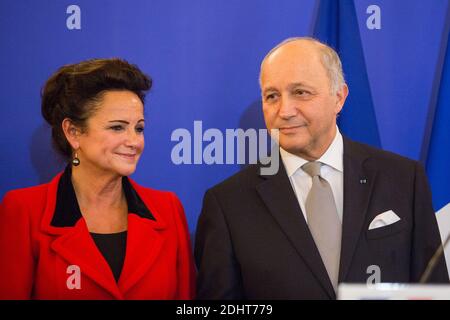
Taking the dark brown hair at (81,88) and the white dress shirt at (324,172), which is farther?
the dark brown hair at (81,88)

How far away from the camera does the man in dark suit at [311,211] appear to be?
2.07 m

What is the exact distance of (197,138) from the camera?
271cm

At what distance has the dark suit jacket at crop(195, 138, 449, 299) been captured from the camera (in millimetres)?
2061

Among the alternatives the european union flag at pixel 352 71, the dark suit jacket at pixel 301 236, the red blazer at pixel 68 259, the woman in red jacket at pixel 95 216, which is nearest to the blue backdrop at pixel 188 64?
the european union flag at pixel 352 71

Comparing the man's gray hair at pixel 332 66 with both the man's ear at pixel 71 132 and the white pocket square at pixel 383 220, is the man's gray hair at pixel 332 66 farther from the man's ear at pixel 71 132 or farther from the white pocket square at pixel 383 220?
the man's ear at pixel 71 132

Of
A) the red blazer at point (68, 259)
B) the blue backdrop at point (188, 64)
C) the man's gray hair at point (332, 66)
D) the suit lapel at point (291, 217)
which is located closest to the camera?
the suit lapel at point (291, 217)

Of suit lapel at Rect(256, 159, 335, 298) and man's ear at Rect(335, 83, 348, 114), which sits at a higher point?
man's ear at Rect(335, 83, 348, 114)

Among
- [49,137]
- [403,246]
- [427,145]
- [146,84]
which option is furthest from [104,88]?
[427,145]

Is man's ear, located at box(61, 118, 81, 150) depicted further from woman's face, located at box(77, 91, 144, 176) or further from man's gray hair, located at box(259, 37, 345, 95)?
man's gray hair, located at box(259, 37, 345, 95)

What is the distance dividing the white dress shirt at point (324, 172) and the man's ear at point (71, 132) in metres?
A: 0.70

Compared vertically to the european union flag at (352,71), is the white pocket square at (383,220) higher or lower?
lower

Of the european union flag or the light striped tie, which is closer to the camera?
the light striped tie

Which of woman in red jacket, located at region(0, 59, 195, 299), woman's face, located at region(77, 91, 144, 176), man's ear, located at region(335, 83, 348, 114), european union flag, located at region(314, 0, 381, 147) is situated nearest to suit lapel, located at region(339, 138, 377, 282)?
man's ear, located at region(335, 83, 348, 114)

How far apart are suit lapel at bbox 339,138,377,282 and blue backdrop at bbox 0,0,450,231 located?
1.57ft
